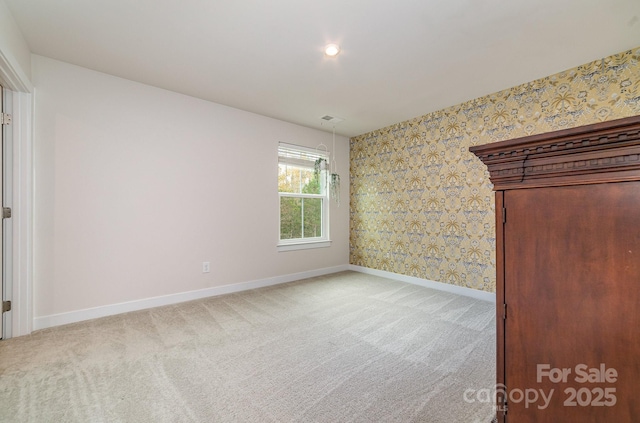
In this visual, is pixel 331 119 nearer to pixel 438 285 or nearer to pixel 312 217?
pixel 312 217

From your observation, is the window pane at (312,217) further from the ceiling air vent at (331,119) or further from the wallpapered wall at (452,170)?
the ceiling air vent at (331,119)

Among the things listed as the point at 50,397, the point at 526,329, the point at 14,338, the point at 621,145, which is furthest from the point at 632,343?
the point at 14,338

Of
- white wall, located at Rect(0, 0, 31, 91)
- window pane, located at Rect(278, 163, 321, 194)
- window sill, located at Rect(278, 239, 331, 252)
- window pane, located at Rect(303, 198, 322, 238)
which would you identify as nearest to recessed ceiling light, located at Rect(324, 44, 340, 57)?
window pane, located at Rect(278, 163, 321, 194)

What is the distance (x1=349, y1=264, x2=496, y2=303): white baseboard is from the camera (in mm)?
3189

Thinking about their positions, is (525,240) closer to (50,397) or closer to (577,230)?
(577,230)

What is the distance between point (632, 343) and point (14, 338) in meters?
3.65

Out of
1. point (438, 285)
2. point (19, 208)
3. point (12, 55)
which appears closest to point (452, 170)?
point (438, 285)

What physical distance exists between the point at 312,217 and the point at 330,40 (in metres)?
2.74

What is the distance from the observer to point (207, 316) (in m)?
2.71

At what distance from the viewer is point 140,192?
2.89 m

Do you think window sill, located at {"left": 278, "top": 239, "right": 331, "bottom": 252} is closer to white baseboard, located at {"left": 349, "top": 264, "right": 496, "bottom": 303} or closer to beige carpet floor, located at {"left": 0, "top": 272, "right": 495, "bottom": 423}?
white baseboard, located at {"left": 349, "top": 264, "right": 496, "bottom": 303}

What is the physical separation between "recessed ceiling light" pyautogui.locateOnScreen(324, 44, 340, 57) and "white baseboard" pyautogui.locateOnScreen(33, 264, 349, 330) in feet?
9.36

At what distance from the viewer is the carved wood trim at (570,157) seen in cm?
65

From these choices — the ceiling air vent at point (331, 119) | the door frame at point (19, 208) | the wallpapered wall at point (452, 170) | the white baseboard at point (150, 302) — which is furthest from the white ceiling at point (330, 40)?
the white baseboard at point (150, 302)
